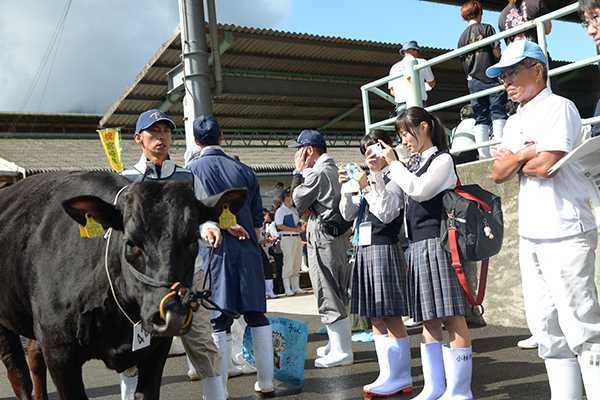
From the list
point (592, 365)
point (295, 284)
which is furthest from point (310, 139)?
point (295, 284)

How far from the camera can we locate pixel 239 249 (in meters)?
4.26

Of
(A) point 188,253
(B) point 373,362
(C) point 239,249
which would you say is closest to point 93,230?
Answer: (A) point 188,253

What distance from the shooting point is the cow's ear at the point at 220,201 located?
9.57 ft

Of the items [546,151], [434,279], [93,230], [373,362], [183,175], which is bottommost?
[373,362]

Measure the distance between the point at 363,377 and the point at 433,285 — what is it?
1464 mm

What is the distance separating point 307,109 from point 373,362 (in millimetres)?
10529

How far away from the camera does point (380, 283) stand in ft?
13.6

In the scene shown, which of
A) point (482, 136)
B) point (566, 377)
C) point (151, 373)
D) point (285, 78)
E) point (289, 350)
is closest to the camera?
point (566, 377)

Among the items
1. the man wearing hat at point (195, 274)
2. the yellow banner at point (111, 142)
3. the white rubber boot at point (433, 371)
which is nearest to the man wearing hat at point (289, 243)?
the yellow banner at point (111, 142)

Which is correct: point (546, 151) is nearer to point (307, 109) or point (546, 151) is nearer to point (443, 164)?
point (443, 164)

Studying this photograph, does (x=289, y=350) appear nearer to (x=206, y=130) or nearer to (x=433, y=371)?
(x=433, y=371)

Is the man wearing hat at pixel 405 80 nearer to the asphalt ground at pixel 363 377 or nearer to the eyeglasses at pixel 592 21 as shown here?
the asphalt ground at pixel 363 377

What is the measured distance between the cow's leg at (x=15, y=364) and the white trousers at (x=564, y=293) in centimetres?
357

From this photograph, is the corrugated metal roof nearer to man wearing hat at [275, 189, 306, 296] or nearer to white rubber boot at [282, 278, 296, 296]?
man wearing hat at [275, 189, 306, 296]
